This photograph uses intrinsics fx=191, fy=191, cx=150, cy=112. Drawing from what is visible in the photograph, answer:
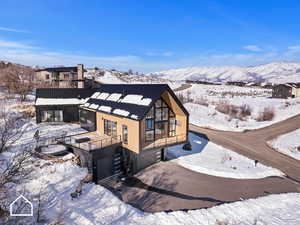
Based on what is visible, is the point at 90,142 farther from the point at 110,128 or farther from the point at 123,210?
the point at 123,210

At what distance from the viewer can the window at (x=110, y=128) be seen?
51.8ft

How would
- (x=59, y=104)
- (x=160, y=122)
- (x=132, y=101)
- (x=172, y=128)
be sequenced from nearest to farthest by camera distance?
(x=132, y=101) < (x=160, y=122) < (x=172, y=128) < (x=59, y=104)

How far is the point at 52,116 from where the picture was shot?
23141 millimetres

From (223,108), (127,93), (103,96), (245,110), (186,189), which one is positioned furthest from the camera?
(223,108)

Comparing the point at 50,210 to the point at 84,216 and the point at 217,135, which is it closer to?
the point at 84,216

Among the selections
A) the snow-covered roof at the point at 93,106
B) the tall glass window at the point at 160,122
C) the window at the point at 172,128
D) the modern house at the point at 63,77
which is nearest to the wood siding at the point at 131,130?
the tall glass window at the point at 160,122

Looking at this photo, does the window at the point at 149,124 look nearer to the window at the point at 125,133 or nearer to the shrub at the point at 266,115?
the window at the point at 125,133

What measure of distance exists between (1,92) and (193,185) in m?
42.2

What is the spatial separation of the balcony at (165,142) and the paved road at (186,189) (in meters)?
2.19

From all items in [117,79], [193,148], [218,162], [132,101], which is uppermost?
[117,79]

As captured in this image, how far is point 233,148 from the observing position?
20406mm

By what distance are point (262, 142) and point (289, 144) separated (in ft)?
8.78

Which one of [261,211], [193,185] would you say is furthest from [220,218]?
[193,185]

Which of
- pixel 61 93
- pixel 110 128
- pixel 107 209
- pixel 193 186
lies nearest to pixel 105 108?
pixel 110 128
